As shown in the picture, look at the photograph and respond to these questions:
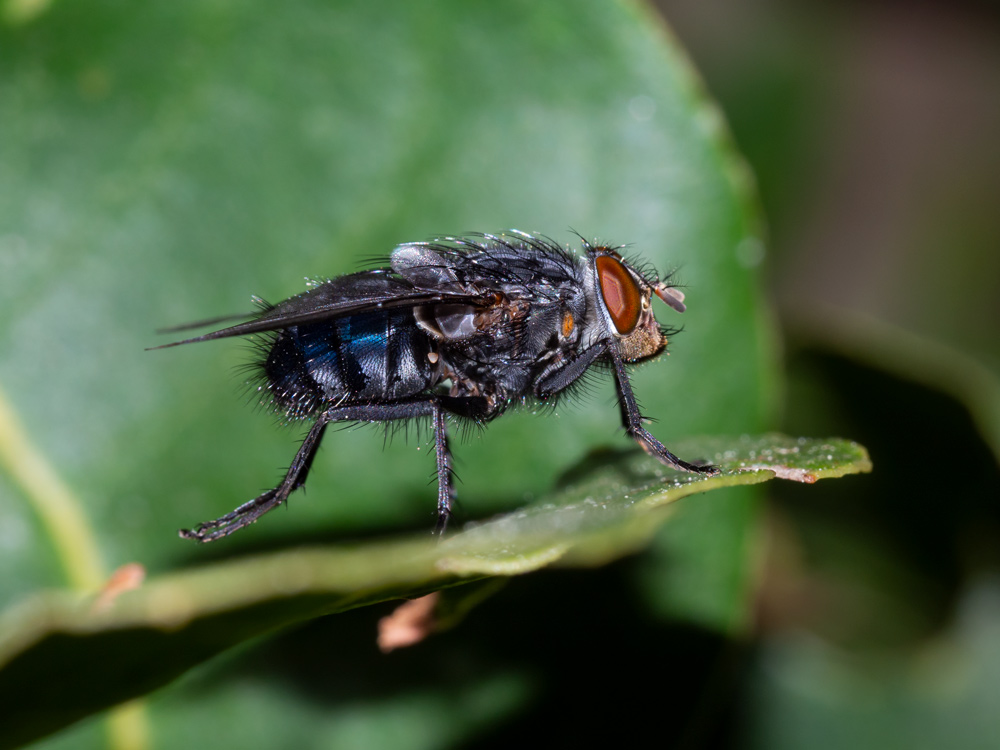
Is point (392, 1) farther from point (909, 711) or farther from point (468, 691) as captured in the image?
point (909, 711)

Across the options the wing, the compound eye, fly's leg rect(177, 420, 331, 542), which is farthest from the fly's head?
fly's leg rect(177, 420, 331, 542)

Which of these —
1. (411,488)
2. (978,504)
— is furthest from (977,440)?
(411,488)

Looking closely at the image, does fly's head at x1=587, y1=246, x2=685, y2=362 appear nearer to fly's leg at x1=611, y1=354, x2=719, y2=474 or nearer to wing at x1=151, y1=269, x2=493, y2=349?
fly's leg at x1=611, y1=354, x2=719, y2=474

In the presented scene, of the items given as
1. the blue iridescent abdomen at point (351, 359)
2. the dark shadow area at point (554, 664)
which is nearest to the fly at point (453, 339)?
the blue iridescent abdomen at point (351, 359)

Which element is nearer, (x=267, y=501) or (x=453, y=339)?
(x=267, y=501)

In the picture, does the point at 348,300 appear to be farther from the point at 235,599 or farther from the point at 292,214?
the point at 235,599

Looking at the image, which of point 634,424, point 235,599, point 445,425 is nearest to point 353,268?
point 445,425
